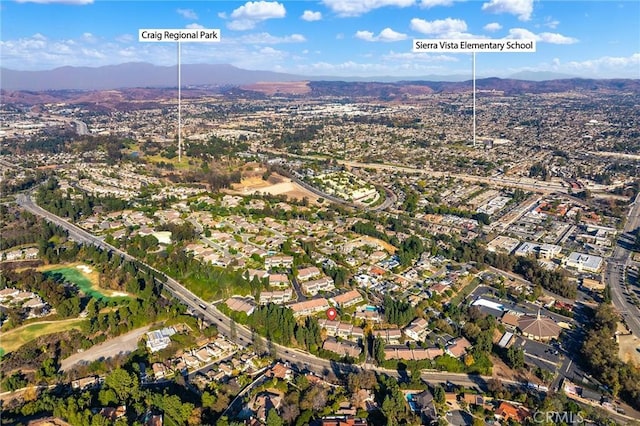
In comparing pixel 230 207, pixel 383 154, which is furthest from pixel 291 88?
pixel 230 207

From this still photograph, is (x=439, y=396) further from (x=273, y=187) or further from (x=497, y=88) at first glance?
(x=497, y=88)

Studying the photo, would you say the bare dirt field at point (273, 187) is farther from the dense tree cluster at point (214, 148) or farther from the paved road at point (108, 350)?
the paved road at point (108, 350)

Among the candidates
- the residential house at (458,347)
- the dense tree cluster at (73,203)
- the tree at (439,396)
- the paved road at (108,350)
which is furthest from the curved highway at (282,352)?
the dense tree cluster at (73,203)

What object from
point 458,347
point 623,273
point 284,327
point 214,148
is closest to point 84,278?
point 284,327

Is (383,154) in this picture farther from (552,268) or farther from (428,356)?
(428,356)

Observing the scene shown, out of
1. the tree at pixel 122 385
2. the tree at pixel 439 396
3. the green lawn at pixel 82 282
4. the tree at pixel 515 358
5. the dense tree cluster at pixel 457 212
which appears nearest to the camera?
the tree at pixel 122 385

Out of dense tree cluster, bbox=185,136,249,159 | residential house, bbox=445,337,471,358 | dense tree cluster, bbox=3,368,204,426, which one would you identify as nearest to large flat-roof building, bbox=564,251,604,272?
residential house, bbox=445,337,471,358

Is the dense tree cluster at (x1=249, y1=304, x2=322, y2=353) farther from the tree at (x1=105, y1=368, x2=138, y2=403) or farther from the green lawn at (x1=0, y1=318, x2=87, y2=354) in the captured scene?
the green lawn at (x1=0, y1=318, x2=87, y2=354)
